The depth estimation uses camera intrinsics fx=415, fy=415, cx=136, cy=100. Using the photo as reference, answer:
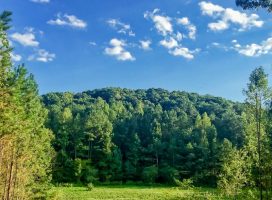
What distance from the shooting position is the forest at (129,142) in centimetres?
3123

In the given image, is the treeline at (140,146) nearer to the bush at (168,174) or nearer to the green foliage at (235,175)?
the bush at (168,174)

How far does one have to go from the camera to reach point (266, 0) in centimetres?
1477

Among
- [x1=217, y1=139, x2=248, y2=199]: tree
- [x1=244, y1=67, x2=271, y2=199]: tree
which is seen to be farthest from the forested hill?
[x1=244, y1=67, x2=271, y2=199]: tree

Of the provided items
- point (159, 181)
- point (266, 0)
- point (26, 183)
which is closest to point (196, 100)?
point (159, 181)

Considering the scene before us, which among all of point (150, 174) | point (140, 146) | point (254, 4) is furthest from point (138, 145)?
point (254, 4)

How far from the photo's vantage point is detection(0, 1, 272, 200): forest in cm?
3123

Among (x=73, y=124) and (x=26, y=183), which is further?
(x=73, y=124)

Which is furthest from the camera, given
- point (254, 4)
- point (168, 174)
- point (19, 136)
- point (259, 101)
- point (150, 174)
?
point (168, 174)

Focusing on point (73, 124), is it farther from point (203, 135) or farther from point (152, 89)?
point (152, 89)

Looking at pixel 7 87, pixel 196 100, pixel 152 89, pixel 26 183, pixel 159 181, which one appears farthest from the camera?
pixel 152 89

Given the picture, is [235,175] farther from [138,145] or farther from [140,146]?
[140,146]

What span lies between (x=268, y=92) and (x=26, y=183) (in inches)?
911

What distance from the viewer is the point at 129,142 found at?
320ft

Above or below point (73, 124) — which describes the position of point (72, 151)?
below
